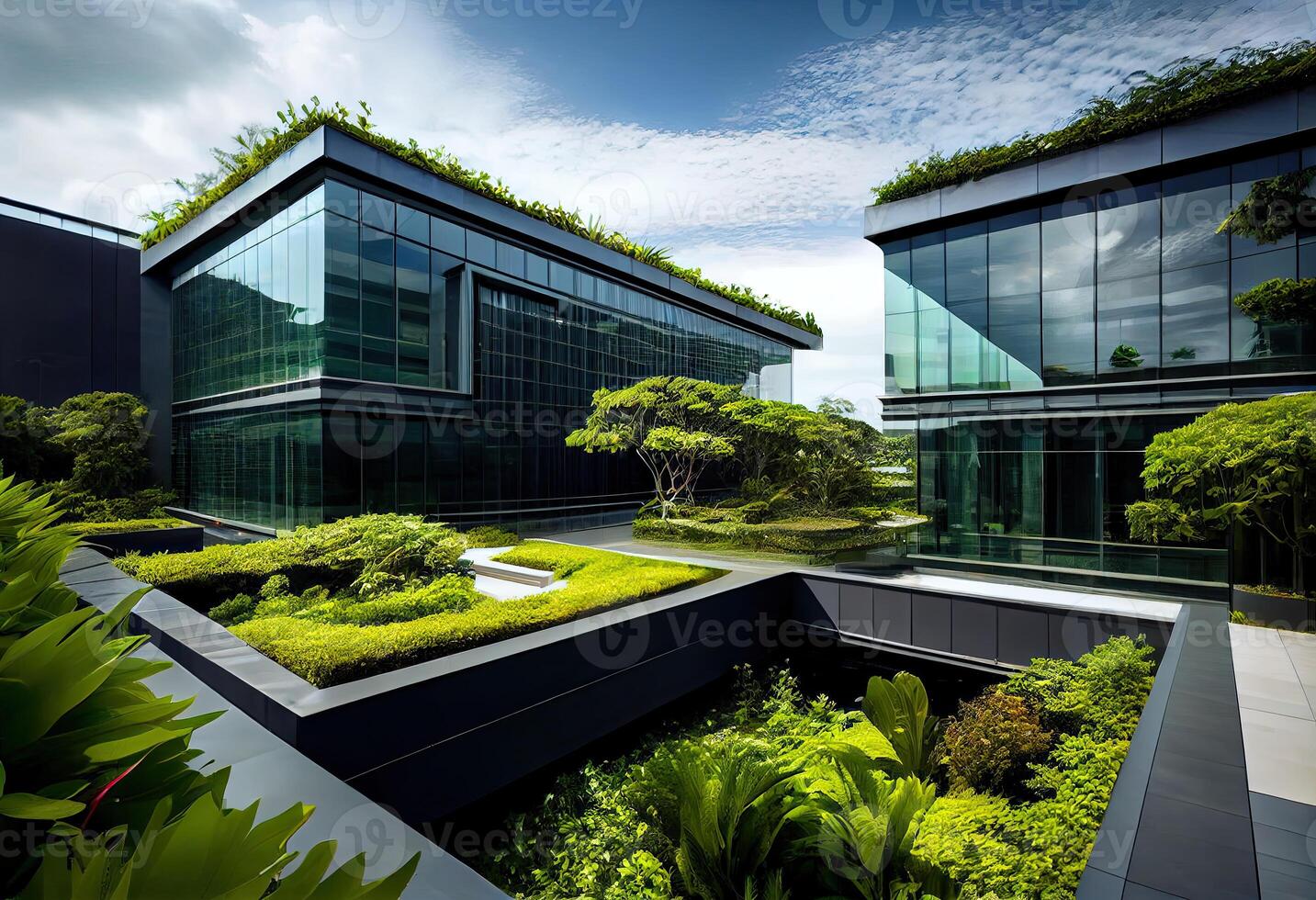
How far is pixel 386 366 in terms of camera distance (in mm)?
16547

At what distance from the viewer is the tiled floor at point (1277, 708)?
5.08 meters

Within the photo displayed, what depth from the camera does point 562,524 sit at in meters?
22.7

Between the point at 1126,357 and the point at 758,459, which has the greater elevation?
the point at 1126,357

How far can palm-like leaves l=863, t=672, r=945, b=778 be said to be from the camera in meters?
8.12

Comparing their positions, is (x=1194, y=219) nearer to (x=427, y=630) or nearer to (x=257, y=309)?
(x=427, y=630)

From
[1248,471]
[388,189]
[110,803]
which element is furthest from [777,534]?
[110,803]

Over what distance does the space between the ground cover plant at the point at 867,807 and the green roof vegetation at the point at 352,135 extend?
1656 cm

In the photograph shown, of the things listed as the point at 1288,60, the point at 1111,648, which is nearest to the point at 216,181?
the point at 1111,648

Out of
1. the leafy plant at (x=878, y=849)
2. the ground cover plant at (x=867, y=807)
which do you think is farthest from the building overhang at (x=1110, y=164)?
the leafy plant at (x=878, y=849)

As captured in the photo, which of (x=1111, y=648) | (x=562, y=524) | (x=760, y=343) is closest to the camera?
(x=1111, y=648)

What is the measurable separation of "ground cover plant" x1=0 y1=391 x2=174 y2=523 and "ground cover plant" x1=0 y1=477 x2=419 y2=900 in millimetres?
20359

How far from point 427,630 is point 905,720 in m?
6.55

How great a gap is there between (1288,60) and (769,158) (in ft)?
32.6

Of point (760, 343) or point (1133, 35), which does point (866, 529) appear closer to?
point (1133, 35)
